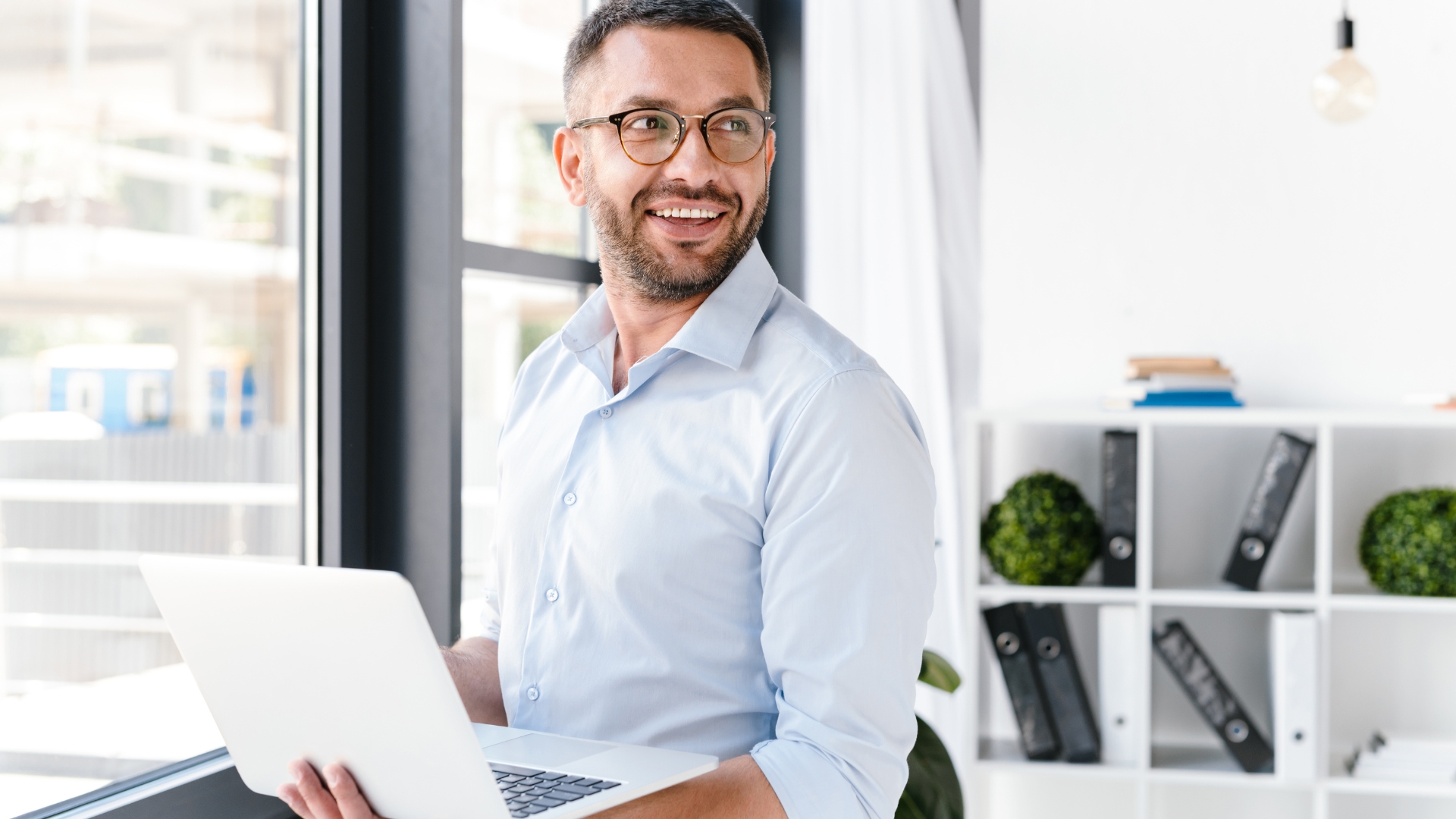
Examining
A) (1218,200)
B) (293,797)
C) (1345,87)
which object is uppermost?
(1345,87)

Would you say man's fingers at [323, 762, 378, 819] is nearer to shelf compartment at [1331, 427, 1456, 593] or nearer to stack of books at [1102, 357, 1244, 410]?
stack of books at [1102, 357, 1244, 410]

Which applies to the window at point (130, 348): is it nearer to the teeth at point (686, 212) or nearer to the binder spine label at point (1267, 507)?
the teeth at point (686, 212)

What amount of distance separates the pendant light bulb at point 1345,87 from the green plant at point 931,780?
4.49 ft

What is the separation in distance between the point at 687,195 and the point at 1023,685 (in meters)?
1.79

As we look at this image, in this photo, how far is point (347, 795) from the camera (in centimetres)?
100

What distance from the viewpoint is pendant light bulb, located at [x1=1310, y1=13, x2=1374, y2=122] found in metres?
2.46

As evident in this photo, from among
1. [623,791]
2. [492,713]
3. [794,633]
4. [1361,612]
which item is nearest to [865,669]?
[794,633]

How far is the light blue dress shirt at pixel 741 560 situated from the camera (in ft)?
3.43

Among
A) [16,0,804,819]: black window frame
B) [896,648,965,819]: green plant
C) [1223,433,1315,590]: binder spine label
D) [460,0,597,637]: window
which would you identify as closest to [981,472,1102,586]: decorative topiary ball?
[1223,433,1315,590]: binder spine label

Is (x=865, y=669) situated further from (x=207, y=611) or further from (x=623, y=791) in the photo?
(x=207, y=611)

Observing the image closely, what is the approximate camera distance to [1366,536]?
8.61 ft

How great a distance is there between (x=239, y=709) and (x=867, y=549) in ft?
1.79

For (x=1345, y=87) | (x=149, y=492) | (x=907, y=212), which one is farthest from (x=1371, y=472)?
(x=149, y=492)

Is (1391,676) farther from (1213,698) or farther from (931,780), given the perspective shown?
(931,780)
